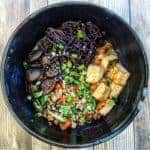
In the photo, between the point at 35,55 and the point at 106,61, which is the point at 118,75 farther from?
the point at 35,55

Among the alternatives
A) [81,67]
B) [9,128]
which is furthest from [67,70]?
[9,128]

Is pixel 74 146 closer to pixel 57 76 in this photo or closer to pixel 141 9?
pixel 57 76

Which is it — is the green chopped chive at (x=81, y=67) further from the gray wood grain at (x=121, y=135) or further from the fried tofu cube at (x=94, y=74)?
the gray wood grain at (x=121, y=135)

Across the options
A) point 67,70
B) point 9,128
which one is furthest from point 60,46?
point 9,128

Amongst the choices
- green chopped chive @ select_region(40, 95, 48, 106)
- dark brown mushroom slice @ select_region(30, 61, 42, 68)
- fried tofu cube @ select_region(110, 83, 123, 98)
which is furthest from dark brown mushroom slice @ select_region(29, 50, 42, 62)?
fried tofu cube @ select_region(110, 83, 123, 98)

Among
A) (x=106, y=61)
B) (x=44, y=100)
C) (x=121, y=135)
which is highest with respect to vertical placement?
(x=106, y=61)

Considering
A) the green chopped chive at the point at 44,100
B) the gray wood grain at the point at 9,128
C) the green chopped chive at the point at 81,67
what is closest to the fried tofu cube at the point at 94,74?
the green chopped chive at the point at 81,67

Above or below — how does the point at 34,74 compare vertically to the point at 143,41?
below
